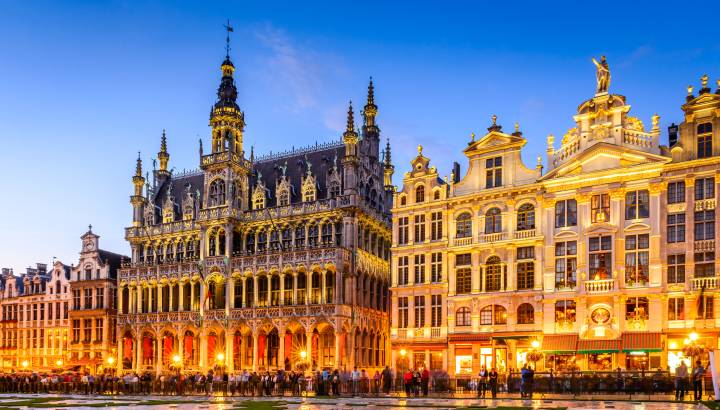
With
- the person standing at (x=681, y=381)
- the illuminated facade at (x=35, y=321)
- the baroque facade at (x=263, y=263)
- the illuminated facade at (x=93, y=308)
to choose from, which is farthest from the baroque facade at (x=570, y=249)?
the illuminated facade at (x=35, y=321)

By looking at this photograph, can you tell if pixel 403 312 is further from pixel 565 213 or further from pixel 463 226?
pixel 565 213

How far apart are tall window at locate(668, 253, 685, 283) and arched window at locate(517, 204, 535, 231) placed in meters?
9.18

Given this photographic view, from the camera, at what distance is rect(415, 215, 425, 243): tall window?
5881 centimetres

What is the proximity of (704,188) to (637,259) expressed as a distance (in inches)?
225

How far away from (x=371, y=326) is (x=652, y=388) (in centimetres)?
3214

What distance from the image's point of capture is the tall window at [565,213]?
52.1 meters

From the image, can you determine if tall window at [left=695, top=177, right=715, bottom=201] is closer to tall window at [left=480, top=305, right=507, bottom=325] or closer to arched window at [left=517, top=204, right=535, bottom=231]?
arched window at [left=517, top=204, right=535, bottom=231]

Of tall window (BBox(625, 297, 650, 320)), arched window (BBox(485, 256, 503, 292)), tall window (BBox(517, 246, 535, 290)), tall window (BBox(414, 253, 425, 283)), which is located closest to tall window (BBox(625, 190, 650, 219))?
tall window (BBox(625, 297, 650, 320))

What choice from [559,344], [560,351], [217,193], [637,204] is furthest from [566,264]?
[217,193]

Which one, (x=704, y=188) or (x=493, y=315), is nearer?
(x=704, y=188)

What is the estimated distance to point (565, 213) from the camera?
5234cm

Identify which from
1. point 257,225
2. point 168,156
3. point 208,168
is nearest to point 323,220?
point 257,225

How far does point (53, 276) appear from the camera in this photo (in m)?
91.5

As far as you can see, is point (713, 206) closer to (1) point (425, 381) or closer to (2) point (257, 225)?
(1) point (425, 381)
